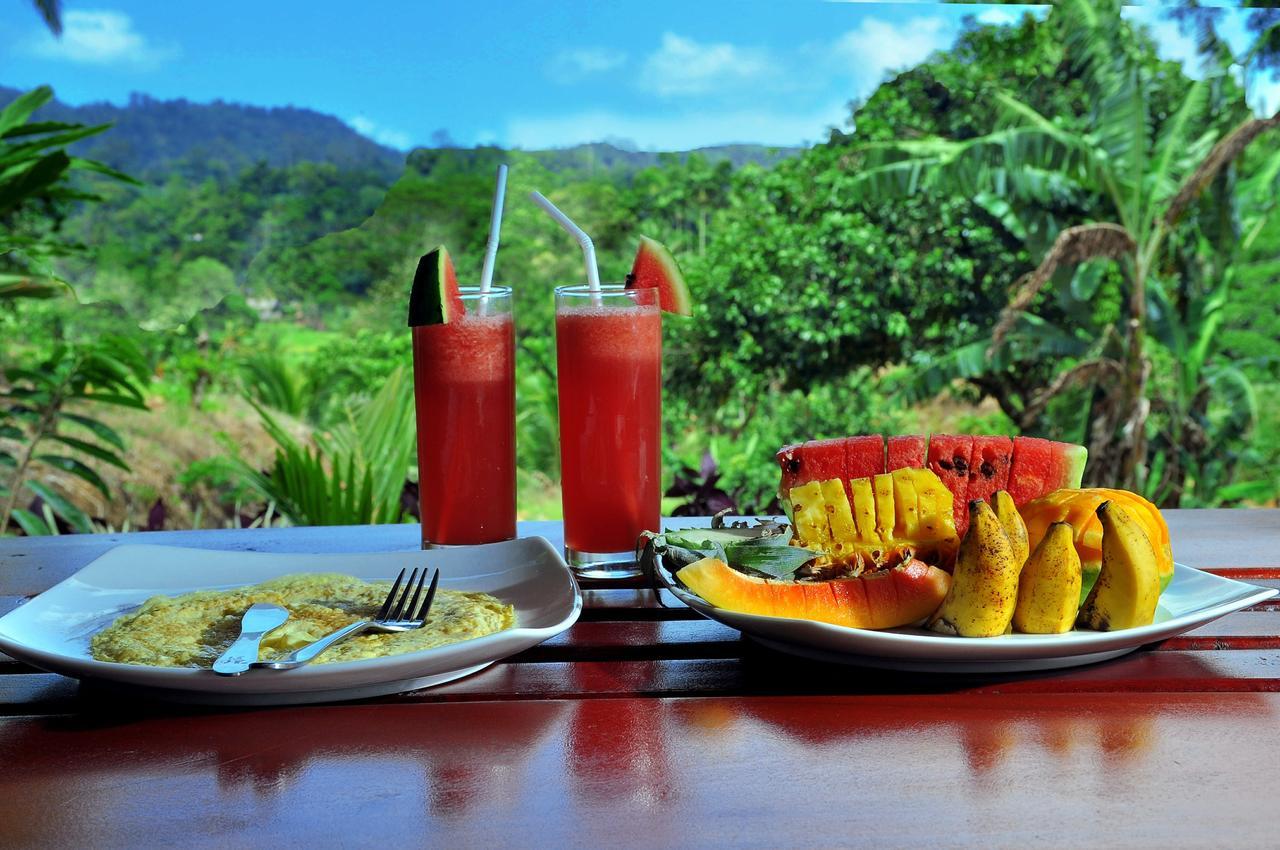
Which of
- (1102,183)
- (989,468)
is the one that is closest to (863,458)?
(989,468)

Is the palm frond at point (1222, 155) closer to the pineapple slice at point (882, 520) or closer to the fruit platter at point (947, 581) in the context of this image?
the fruit platter at point (947, 581)

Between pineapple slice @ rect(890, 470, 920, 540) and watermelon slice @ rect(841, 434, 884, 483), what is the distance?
0.40ft

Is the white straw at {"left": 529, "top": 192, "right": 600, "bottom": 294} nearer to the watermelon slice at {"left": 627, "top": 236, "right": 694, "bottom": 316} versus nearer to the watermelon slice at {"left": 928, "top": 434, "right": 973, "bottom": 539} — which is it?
the watermelon slice at {"left": 627, "top": 236, "right": 694, "bottom": 316}

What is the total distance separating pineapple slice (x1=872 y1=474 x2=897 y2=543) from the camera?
933 mm

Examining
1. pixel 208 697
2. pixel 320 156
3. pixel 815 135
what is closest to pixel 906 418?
pixel 815 135

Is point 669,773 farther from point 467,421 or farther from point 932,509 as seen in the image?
point 467,421

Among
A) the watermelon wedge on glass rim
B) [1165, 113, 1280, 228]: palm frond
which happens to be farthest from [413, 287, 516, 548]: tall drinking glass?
[1165, 113, 1280, 228]: palm frond

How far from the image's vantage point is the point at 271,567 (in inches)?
43.9

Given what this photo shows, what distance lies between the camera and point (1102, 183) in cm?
588

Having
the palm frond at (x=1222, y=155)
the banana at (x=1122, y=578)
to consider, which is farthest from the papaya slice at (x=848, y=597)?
the palm frond at (x=1222, y=155)

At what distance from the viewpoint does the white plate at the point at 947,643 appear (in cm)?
79

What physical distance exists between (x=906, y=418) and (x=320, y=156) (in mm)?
3890

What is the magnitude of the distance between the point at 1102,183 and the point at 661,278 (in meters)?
5.29

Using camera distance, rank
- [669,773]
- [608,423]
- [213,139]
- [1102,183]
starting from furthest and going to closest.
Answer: [213,139] → [1102,183] → [608,423] → [669,773]
